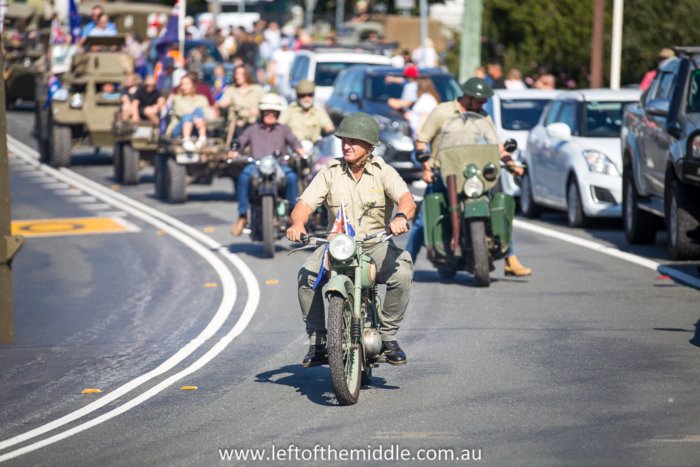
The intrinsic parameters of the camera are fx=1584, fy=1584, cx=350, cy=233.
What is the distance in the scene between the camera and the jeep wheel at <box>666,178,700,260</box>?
1566cm

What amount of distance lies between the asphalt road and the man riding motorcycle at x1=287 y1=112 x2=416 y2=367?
436mm

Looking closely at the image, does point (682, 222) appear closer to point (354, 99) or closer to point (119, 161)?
point (354, 99)

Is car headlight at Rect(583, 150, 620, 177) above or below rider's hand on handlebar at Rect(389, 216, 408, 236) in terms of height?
below

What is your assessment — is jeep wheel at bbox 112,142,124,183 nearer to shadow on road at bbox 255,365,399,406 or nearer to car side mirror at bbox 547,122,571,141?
car side mirror at bbox 547,122,571,141

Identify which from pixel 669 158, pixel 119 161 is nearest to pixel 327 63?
pixel 119 161

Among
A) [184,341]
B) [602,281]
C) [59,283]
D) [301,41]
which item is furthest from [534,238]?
[301,41]

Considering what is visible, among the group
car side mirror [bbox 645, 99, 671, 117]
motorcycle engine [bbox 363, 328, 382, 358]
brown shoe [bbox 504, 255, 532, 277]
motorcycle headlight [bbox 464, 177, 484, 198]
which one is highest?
car side mirror [bbox 645, 99, 671, 117]

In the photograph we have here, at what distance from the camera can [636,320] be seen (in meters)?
12.4

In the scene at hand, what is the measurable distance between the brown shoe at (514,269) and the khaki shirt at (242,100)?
826 centimetres

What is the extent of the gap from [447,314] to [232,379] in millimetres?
3138

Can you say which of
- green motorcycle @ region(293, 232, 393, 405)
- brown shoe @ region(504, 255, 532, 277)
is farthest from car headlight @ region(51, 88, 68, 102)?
green motorcycle @ region(293, 232, 393, 405)

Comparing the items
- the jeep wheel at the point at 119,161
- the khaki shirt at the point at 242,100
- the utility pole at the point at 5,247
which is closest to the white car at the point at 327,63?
the jeep wheel at the point at 119,161

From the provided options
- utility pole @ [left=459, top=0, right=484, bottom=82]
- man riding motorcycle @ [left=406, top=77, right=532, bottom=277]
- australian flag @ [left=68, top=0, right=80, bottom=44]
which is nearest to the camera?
man riding motorcycle @ [left=406, top=77, right=532, bottom=277]

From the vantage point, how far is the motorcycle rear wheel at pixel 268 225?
55.0 feet
